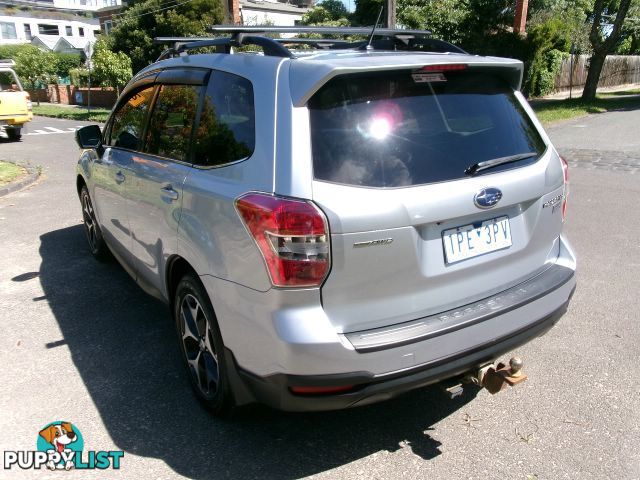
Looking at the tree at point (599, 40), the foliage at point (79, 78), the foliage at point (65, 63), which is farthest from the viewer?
the foliage at point (65, 63)

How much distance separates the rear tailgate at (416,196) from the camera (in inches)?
94.7

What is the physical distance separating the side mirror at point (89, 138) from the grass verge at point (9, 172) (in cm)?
574

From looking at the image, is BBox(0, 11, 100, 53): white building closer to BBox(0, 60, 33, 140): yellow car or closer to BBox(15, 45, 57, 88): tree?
BBox(15, 45, 57, 88): tree

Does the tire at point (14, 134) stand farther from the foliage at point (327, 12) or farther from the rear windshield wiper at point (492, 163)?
the foliage at point (327, 12)

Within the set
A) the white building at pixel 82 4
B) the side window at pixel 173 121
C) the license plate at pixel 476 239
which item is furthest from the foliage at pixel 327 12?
the white building at pixel 82 4

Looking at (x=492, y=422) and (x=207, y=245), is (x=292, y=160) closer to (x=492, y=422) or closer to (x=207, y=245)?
(x=207, y=245)

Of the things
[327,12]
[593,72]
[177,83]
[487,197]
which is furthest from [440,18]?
[487,197]

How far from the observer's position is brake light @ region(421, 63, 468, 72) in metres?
2.70

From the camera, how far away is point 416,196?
248 centimetres

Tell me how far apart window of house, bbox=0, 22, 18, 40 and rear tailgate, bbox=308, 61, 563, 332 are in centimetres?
9472

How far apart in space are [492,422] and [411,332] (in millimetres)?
1004

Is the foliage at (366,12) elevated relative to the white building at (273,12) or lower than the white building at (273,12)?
lower

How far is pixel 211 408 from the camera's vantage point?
313 centimetres

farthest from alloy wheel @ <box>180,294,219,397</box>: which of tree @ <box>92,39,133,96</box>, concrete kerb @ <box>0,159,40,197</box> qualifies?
tree @ <box>92,39,133,96</box>
